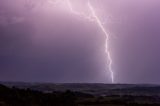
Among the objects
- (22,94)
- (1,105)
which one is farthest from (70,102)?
(1,105)

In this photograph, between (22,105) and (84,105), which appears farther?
(84,105)

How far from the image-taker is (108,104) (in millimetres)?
78188

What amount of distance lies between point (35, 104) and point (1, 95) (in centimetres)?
542

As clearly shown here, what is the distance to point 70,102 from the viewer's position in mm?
63969

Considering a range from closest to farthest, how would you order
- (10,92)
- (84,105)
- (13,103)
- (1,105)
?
1. (1,105)
2. (13,103)
3. (10,92)
4. (84,105)

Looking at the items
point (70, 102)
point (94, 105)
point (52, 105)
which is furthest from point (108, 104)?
point (52, 105)

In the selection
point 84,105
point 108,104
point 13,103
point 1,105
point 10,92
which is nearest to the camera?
point 1,105

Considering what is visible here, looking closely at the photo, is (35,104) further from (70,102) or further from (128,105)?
(128,105)

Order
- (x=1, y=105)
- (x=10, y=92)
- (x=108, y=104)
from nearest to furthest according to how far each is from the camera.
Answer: (x=1, y=105)
(x=10, y=92)
(x=108, y=104)

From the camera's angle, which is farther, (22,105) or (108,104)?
(108,104)

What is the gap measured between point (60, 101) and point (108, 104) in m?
18.9

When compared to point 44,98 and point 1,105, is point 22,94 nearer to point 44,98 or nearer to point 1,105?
point 44,98

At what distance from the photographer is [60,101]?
6147 cm

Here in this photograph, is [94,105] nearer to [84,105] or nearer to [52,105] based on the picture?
[84,105]
